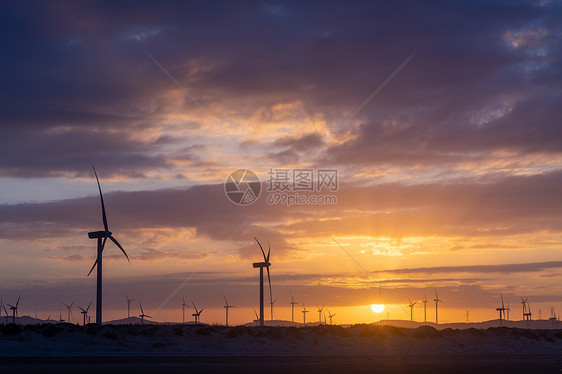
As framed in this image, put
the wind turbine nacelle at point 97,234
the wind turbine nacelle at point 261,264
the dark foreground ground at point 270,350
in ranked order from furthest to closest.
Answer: the wind turbine nacelle at point 261,264
the wind turbine nacelle at point 97,234
the dark foreground ground at point 270,350

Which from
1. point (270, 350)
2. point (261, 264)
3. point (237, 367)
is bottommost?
point (270, 350)

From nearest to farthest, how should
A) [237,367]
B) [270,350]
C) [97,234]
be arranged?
[237,367]
[270,350]
[97,234]

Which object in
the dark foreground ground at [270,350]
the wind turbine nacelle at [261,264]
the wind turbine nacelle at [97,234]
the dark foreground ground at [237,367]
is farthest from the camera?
the wind turbine nacelle at [261,264]

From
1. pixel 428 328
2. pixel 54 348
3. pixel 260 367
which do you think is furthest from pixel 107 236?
pixel 260 367

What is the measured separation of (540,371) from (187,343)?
54.4m

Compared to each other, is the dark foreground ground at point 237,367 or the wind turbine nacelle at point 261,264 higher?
the wind turbine nacelle at point 261,264

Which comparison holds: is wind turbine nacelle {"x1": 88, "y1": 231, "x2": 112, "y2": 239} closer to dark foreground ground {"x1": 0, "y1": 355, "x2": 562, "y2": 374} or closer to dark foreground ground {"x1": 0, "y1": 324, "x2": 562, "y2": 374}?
dark foreground ground {"x1": 0, "y1": 324, "x2": 562, "y2": 374}

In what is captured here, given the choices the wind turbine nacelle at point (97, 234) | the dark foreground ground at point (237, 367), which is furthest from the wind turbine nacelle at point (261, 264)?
the dark foreground ground at point (237, 367)

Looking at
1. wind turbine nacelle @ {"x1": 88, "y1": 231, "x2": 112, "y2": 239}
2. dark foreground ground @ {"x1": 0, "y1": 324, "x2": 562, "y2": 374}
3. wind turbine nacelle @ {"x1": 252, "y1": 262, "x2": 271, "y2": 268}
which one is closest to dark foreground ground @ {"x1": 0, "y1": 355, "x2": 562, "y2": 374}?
dark foreground ground @ {"x1": 0, "y1": 324, "x2": 562, "y2": 374}

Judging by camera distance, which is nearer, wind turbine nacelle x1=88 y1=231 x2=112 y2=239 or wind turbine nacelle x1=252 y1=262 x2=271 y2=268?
wind turbine nacelle x1=88 y1=231 x2=112 y2=239

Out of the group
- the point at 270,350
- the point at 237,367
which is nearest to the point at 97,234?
the point at 270,350

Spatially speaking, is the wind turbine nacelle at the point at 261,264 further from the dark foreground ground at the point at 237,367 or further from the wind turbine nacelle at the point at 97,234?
the dark foreground ground at the point at 237,367

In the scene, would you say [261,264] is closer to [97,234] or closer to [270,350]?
[97,234]

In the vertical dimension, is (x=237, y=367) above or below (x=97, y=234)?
below
